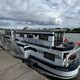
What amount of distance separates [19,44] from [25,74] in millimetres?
10133

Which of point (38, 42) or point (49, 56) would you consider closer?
point (49, 56)

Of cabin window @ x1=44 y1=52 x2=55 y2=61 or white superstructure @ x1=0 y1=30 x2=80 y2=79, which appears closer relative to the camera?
white superstructure @ x1=0 y1=30 x2=80 y2=79

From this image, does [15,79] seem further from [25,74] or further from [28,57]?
[28,57]

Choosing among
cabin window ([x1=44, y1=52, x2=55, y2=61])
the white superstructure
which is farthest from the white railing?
cabin window ([x1=44, y1=52, x2=55, y2=61])

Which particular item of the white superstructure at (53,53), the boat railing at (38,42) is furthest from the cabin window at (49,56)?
the boat railing at (38,42)

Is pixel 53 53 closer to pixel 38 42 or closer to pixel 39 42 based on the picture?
pixel 39 42

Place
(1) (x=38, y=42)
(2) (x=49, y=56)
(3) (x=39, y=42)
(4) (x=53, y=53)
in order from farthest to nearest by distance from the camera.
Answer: (1) (x=38, y=42)
(3) (x=39, y=42)
(2) (x=49, y=56)
(4) (x=53, y=53)

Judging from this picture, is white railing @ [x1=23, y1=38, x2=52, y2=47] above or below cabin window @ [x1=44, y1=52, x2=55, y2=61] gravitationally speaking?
above

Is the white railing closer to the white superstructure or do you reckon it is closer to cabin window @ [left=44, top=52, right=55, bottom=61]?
the white superstructure

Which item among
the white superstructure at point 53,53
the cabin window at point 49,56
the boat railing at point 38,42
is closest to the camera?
the white superstructure at point 53,53

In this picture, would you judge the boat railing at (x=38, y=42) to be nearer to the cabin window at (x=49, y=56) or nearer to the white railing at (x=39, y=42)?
the white railing at (x=39, y=42)

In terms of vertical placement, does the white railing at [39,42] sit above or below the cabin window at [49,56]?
above

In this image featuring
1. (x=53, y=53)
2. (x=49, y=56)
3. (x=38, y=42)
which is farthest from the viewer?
(x=38, y=42)

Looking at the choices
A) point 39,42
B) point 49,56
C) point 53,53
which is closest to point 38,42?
point 39,42
